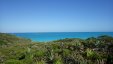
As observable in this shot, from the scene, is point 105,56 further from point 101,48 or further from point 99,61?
point 101,48

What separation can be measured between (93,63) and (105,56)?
1.06 meters

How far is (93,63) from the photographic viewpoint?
7793 millimetres

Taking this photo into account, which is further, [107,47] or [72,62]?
[107,47]

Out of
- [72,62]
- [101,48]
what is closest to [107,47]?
[101,48]

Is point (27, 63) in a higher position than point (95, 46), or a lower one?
lower

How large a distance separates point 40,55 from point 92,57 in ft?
10.8

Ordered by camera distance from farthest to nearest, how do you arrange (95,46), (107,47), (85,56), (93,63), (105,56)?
(95,46), (107,47), (85,56), (105,56), (93,63)

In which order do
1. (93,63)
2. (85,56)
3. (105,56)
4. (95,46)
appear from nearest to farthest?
1. (93,63)
2. (105,56)
3. (85,56)
4. (95,46)

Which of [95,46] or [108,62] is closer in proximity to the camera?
[108,62]

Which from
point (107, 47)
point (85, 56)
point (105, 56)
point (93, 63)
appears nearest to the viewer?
point (93, 63)

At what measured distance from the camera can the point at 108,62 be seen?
7.82m

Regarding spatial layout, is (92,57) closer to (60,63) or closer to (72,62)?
(72,62)

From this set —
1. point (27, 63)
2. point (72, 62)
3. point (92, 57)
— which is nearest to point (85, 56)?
point (92, 57)

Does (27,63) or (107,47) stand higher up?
(107,47)
